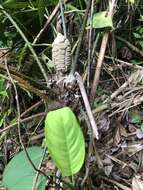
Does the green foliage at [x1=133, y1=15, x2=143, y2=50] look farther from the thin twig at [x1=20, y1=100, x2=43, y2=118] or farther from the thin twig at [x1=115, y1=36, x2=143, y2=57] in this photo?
the thin twig at [x1=20, y1=100, x2=43, y2=118]

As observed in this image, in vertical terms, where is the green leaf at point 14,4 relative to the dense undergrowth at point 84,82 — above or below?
above

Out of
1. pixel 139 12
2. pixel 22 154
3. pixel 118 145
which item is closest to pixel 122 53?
pixel 139 12

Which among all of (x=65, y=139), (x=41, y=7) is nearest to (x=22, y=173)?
(x=65, y=139)

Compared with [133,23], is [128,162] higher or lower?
lower

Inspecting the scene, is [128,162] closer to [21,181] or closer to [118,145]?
[118,145]

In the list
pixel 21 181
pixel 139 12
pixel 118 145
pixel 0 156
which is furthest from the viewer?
pixel 139 12

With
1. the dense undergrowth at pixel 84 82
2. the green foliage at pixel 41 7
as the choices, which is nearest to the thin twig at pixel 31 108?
the dense undergrowth at pixel 84 82

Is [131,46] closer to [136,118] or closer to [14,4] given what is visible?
[136,118]

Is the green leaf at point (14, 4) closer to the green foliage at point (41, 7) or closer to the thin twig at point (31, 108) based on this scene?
the green foliage at point (41, 7)
